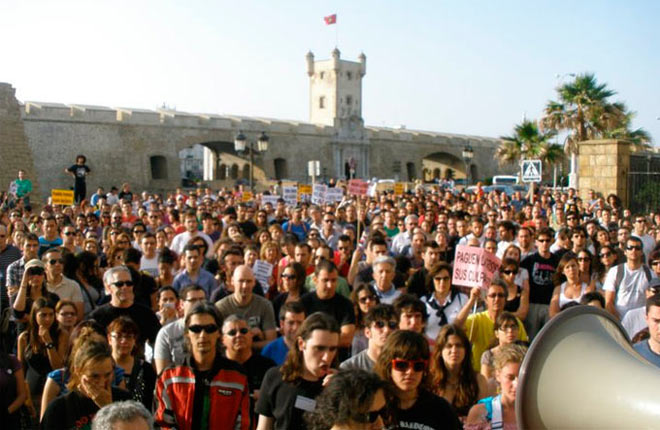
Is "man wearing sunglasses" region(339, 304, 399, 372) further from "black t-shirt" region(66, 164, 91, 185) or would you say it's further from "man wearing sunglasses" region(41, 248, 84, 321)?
"black t-shirt" region(66, 164, 91, 185)

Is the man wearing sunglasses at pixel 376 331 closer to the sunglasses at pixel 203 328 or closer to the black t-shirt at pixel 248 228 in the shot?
the sunglasses at pixel 203 328

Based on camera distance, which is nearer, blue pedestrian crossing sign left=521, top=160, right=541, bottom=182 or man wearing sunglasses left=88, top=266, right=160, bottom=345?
man wearing sunglasses left=88, top=266, right=160, bottom=345

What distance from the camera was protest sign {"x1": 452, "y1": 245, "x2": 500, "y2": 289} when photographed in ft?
20.5

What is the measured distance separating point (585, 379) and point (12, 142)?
1270 inches

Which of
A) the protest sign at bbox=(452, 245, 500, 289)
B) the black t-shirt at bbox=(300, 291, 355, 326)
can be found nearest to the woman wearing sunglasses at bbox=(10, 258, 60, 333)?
the black t-shirt at bbox=(300, 291, 355, 326)

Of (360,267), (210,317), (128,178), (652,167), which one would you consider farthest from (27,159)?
(210,317)

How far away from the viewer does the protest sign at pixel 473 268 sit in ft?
20.5

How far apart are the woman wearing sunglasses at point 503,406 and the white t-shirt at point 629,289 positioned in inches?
123

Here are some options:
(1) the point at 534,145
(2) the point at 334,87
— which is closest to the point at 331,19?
(2) the point at 334,87

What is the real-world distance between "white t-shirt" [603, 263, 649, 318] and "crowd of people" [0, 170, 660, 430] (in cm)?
2

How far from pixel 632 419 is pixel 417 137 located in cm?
5563

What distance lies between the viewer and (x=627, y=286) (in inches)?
268

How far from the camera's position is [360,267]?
7730 mm

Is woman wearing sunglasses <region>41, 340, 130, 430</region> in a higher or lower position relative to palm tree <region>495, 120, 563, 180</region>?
lower
